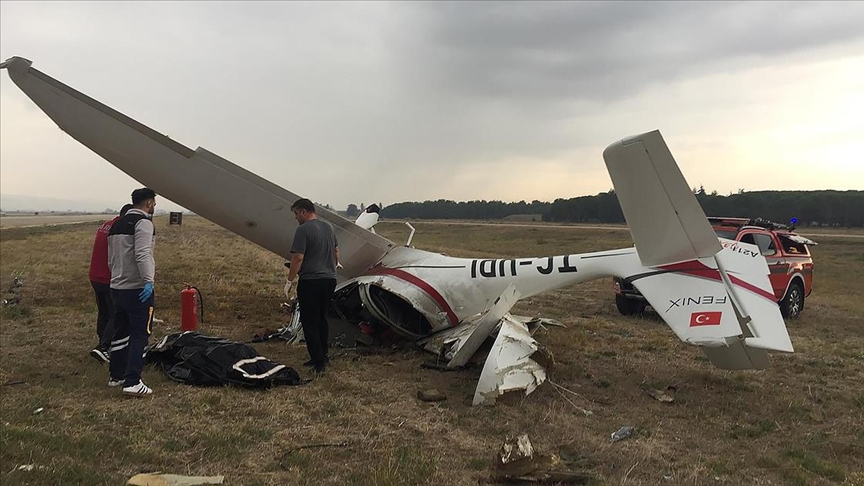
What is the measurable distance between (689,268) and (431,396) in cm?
294

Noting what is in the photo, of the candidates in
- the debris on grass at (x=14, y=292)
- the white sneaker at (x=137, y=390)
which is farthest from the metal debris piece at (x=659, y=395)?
the debris on grass at (x=14, y=292)

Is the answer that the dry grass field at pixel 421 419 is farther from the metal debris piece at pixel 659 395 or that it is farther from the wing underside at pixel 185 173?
the wing underside at pixel 185 173

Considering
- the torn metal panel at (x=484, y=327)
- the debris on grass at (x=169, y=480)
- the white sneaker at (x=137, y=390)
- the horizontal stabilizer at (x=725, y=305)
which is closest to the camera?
the debris on grass at (x=169, y=480)

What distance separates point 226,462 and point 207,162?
14.4 feet

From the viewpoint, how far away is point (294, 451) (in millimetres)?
3984

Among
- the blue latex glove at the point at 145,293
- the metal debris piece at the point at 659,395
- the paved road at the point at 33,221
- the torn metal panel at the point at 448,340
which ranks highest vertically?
the blue latex glove at the point at 145,293

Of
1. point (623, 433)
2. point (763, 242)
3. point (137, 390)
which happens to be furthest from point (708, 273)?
point (763, 242)

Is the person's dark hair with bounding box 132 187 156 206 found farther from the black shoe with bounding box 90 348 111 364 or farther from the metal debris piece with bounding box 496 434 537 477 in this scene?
the metal debris piece with bounding box 496 434 537 477

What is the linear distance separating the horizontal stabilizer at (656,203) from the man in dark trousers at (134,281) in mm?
4469

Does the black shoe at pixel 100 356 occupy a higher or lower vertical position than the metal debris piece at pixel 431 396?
higher

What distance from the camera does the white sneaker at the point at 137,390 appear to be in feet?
16.5

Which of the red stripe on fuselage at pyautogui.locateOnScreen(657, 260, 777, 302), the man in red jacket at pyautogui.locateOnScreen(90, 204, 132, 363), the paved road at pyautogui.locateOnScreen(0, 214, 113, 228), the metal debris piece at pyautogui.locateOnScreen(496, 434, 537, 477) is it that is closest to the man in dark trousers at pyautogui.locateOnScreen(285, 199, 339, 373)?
the man in red jacket at pyautogui.locateOnScreen(90, 204, 132, 363)

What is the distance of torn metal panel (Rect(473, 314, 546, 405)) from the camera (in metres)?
5.12

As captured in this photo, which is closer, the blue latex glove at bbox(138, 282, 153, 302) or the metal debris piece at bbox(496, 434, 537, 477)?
the metal debris piece at bbox(496, 434, 537, 477)
